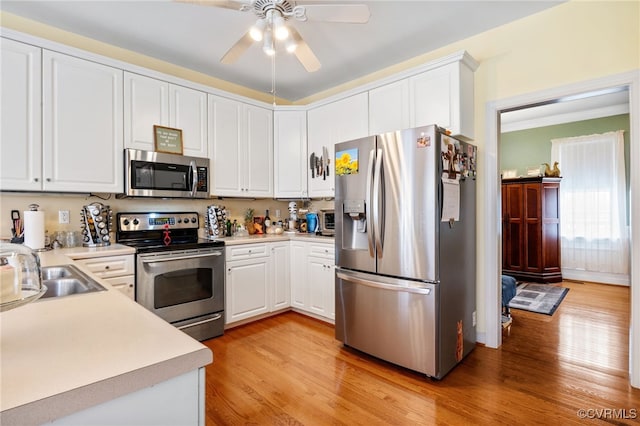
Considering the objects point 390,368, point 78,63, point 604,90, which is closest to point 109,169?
point 78,63

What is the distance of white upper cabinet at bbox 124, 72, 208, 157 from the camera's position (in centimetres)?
285

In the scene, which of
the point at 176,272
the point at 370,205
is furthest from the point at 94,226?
the point at 370,205

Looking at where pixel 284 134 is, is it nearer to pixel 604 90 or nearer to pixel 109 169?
pixel 109 169

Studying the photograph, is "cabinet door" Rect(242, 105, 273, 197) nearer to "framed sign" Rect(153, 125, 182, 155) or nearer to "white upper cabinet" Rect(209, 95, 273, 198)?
"white upper cabinet" Rect(209, 95, 273, 198)

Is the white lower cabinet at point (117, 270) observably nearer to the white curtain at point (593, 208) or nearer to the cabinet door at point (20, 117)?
the cabinet door at point (20, 117)

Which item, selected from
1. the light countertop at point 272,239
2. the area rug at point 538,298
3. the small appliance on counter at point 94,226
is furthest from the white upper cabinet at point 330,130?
the area rug at point 538,298

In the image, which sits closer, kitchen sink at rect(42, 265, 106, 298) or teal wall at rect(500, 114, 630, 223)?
kitchen sink at rect(42, 265, 106, 298)

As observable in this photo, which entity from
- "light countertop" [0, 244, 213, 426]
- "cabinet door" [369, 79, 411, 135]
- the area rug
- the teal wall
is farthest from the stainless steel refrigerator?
the teal wall

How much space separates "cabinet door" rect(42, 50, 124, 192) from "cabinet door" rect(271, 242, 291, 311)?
162 centimetres

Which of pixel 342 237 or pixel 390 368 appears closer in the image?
pixel 390 368

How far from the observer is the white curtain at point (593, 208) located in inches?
193

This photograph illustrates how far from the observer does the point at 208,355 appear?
757 millimetres

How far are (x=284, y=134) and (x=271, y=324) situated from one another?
2.20m

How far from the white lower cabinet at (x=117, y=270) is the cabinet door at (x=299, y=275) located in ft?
5.30
